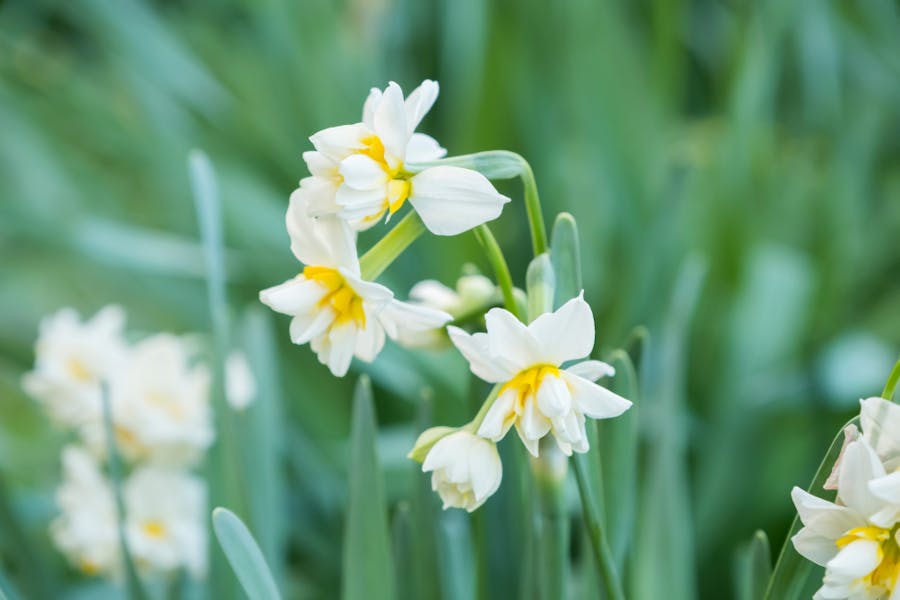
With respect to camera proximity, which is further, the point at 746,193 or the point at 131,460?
the point at 746,193

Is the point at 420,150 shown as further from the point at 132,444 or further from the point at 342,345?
the point at 132,444

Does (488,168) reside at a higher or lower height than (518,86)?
lower

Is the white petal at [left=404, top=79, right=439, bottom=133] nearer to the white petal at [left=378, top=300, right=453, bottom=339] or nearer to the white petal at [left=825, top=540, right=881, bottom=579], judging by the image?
the white petal at [left=378, top=300, right=453, bottom=339]

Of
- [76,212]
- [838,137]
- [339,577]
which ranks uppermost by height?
[76,212]

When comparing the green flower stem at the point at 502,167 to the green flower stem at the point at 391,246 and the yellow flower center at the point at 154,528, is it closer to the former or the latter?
the green flower stem at the point at 391,246

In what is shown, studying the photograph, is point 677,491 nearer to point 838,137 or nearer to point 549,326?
point 549,326

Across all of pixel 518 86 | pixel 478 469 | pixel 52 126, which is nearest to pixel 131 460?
pixel 478 469
